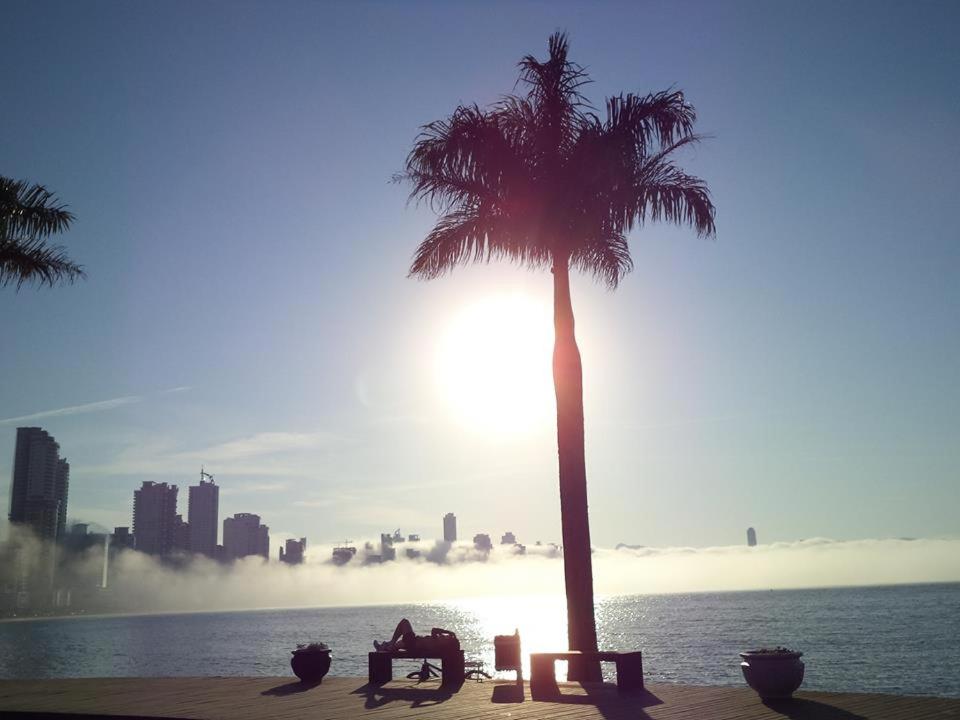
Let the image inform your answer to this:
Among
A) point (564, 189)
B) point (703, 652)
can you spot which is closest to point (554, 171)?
point (564, 189)

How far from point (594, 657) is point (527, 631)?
187 metres

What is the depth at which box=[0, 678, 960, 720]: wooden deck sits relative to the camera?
482 inches

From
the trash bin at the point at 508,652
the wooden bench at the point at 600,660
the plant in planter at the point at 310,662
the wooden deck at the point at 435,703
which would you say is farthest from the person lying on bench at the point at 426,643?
the wooden bench at the point at 600,660

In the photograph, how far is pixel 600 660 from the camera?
1514 cm

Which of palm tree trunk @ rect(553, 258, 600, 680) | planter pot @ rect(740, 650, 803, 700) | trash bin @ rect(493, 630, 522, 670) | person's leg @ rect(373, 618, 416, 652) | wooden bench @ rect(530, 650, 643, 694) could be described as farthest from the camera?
person's leg @ rect(373, 618, 416, 652)

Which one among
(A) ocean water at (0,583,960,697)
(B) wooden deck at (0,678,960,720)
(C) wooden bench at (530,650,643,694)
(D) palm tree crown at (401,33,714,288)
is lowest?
(A) ocean water at (0,583,960,697)

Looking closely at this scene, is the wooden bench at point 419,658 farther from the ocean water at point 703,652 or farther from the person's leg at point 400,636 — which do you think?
the ocean water at point 703,652

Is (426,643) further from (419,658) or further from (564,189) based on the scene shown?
(564,189)

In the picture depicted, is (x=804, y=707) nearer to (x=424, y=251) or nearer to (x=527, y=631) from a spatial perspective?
(x=424, y=251)

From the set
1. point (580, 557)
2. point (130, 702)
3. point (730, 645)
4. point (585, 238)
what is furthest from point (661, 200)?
point (730, 645)

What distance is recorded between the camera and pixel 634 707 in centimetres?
1298

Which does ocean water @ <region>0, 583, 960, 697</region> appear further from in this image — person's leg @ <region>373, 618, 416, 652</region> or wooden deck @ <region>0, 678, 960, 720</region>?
wooden deck @ <region>0, 678, 960, 720</region>

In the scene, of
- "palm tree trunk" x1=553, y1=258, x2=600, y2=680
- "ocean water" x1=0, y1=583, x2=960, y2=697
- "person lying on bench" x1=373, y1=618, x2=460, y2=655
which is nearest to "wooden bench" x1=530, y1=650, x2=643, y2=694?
"palm tree trunk" x1=553, y1=258, x2=600, y2=680

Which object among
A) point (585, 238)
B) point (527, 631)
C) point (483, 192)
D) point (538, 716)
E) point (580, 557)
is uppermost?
point (483, 192)
